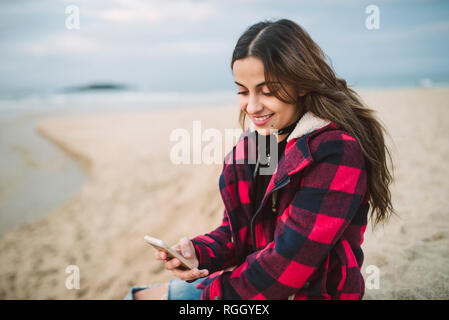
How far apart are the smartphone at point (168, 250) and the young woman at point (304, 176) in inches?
1.4

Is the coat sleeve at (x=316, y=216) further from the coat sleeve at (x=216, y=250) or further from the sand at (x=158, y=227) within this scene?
the sand at (x=158, y=227)

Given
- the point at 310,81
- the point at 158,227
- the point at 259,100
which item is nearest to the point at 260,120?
the point at 259,100

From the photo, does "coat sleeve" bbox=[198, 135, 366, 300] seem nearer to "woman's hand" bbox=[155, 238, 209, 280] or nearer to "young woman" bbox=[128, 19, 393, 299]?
"young woman" bbox=[128, 19, 393, 299]

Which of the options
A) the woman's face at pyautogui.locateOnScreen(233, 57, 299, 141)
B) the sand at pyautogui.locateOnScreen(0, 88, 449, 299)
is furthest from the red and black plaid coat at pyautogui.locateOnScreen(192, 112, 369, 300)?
the sand at pyautogui.locateOnScreen(0, 88, 449, 299)

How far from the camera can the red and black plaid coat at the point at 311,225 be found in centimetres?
127

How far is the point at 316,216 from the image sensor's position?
126cm

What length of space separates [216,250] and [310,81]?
3.24ft

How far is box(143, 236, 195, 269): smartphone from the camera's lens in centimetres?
138

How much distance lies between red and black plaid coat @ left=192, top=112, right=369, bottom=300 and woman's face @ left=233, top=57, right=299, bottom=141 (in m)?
0.11

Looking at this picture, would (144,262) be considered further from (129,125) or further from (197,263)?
(129,125)

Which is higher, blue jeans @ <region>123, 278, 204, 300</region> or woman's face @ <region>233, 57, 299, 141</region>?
woman's face @ <region>233, 57, 299, 141</region>

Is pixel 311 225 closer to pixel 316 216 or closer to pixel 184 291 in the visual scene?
pixel 316 216
